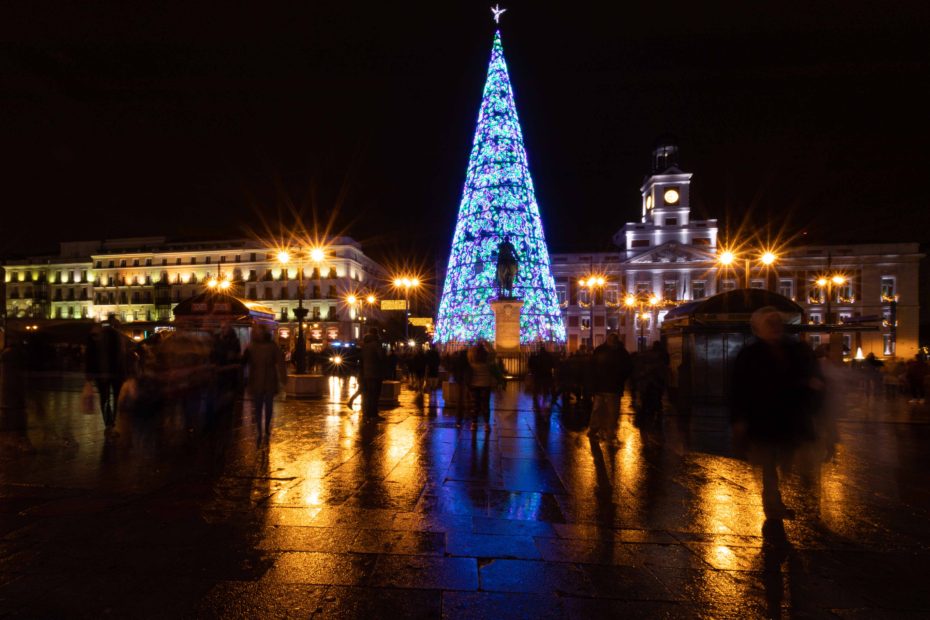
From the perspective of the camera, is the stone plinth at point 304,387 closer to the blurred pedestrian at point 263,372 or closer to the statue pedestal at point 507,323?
the blurred pedestrian at point 263,372

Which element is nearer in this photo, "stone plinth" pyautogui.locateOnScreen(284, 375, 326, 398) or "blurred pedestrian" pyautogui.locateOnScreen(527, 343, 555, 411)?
"stone plinth" pyautogui.locateOnScreen(284, 375, 326, 398)

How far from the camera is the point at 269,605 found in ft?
11.7

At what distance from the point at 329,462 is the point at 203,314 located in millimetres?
13526

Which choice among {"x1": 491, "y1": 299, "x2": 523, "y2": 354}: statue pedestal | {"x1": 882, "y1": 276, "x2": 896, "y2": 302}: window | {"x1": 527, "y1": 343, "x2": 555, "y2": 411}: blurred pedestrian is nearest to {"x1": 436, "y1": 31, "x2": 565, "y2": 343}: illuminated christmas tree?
{"x1": 491, "y1": 299, "x2": 523, "y2": 354}: statue pedestal

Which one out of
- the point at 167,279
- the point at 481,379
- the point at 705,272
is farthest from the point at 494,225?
the point at 167,279

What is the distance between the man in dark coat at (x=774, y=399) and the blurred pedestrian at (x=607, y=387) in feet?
15.4

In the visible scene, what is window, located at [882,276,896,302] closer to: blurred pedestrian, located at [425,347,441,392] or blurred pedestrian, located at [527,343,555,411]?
blurred pedestrian, located at [527,343,555,411]

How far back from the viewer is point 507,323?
27.3 meters

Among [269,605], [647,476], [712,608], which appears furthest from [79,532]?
[647,476]

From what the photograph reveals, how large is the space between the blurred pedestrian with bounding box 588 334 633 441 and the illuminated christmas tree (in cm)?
2051

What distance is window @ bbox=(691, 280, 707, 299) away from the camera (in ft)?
233

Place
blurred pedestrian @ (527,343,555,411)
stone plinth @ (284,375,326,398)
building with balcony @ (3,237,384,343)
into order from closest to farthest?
stone plinth @ (284,375,326,398) < blurred pedestrian @ (527,343,555,411) < building with balcony @ (3,237,384,343)

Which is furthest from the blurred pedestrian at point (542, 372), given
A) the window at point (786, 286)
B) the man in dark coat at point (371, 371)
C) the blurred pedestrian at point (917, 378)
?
the window at point (786, 286)

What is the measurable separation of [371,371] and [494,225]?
19.6 m
